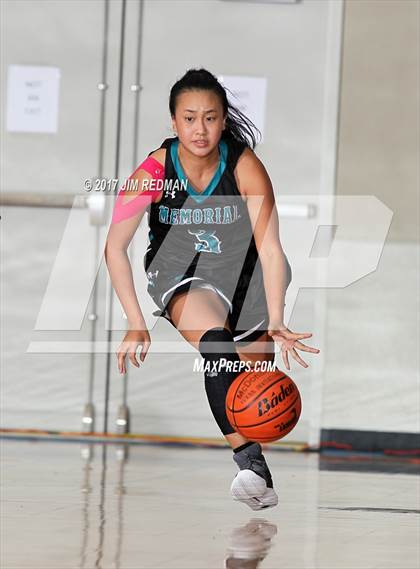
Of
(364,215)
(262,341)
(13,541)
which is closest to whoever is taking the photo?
(13,541)

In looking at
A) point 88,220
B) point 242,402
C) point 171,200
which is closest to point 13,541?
point 242,402

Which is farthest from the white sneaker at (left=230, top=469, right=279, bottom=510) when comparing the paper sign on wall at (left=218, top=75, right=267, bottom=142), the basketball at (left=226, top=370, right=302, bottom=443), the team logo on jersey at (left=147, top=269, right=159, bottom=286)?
the paper sign on wall at (left=218, top=75, right=267, bottom=142)

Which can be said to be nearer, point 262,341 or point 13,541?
point 13,541

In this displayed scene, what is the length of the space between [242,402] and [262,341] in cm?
43

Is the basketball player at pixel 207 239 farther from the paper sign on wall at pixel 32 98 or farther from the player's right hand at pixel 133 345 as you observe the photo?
the paper sign on wall at pixel 32 98

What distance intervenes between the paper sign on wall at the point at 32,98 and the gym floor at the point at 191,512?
143 cm

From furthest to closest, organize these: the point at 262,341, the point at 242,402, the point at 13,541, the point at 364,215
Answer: the point at 364,215 → the point at 262,341 → the point at 242,402 → the point at 13,541

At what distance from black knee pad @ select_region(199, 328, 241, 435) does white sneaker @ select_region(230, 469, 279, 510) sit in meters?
0.14

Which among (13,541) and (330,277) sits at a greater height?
(330,277)

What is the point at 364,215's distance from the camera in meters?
5.85

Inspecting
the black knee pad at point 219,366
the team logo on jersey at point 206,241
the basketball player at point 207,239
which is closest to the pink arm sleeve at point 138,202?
the basketball player at point 207,239

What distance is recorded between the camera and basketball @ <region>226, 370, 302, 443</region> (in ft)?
11.1

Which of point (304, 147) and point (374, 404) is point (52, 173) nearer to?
point (304, 147)

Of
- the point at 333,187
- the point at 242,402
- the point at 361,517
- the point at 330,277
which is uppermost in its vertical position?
the point at 333,187
